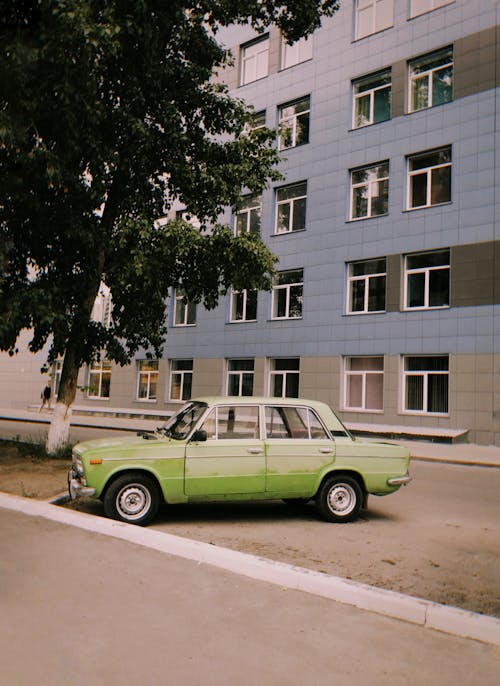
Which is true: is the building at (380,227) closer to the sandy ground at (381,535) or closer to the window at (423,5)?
the window at (423,5)

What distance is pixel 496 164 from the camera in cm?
2061

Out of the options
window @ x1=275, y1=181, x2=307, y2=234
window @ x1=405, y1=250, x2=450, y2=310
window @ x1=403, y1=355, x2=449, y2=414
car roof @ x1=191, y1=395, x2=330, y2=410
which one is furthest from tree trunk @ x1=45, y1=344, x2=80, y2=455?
window @ x1=275, y1=181, x2=307, y2=234

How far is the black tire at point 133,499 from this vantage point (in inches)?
286

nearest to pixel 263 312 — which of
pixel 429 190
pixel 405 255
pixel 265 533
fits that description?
pixel 405 255

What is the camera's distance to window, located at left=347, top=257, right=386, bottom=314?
23.5m

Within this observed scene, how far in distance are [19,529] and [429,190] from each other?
19825mm

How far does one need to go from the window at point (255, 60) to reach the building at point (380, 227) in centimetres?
10

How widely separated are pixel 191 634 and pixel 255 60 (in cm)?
3039

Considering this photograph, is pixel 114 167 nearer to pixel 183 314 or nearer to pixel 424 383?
pixel 424 383

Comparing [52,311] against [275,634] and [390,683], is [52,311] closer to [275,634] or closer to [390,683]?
[275,634]

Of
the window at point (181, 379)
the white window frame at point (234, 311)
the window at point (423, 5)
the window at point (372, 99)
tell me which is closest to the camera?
the window at point (423, 5)

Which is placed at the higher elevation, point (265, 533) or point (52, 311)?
point (52, 311)

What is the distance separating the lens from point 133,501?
7387mm

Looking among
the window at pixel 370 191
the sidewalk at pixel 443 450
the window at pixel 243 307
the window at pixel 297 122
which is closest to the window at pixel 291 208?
the window at pixel 297 122
